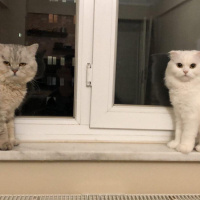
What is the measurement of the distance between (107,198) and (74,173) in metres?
0.18

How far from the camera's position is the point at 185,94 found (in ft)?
4.39

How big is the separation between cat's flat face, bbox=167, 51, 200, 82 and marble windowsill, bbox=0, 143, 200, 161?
339mm

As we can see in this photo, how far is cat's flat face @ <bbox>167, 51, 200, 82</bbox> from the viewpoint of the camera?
4.34 feet

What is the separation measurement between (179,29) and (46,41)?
0.70m

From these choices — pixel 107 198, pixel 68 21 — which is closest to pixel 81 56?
pixel 68 21

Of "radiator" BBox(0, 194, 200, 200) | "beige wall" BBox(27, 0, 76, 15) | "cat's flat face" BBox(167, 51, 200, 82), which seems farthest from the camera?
"beige wall" BBox(27, 0, 76, 15)

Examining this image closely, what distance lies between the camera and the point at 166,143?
1.45m

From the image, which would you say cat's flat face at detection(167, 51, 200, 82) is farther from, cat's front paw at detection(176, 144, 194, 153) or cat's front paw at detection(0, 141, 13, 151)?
cat's front paw at detection(0, 141, 13, 151)

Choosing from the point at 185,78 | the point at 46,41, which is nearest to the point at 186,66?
the point at 185,78

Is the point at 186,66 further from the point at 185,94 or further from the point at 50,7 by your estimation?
the point at 50,7

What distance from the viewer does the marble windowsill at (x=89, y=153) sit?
4.05 feet

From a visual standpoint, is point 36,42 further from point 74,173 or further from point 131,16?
point 74,173

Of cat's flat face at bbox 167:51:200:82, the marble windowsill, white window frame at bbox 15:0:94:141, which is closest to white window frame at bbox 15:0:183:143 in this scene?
white window frame at bbox 15:0:94:141

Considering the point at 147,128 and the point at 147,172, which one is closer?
the point at 147,172
